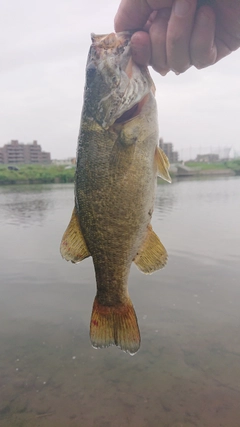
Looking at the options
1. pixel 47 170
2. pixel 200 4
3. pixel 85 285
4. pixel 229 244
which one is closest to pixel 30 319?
pixel 85 285

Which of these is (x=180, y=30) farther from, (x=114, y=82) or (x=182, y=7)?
(x=114, y=82)

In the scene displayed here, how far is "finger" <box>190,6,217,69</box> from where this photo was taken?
6.99ft

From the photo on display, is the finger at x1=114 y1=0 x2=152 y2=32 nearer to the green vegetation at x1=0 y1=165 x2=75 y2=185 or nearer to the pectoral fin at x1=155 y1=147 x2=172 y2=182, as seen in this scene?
the pectoral fin at x1=155 y1=147 x2=172 y2=182

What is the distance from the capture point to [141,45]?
2291 millimetres

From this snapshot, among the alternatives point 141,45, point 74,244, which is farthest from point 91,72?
point 74,244

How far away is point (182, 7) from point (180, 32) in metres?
0.14

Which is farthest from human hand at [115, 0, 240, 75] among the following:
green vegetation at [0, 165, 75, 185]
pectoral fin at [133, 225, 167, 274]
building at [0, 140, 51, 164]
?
building at [0, 140, 51, 164]

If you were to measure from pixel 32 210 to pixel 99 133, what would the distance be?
1931 centimetres

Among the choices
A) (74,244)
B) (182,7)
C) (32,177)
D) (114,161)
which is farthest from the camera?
(32,177)

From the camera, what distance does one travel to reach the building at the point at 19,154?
159 m

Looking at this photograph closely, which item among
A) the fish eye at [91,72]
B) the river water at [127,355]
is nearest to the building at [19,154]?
the river water at [127,355]

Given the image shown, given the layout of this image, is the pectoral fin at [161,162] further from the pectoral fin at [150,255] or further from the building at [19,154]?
the building at [19,154]

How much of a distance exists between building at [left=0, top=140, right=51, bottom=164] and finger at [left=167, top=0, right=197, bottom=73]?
529 feet

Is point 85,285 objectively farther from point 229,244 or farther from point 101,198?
point 101,198
